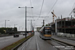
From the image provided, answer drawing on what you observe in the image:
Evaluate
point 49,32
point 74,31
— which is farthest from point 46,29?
point 74,31

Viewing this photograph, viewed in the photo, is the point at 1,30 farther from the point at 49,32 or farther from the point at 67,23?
the point at 49,32

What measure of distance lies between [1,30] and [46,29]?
107 meters

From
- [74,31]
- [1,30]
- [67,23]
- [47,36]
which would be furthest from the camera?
[1,30]

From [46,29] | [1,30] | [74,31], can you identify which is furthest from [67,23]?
[1,30]

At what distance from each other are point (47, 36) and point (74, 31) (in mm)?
47652

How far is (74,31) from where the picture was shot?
74.8 m

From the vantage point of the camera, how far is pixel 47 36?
31578mm

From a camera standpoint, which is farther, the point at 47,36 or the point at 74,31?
the point at 74,31

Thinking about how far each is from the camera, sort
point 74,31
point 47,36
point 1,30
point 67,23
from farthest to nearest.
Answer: point 1,30 → point 67,23 → point 74,31 → point 47,36

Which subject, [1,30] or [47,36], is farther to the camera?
[1,30]

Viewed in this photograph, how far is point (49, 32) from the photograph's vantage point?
31.6 meters

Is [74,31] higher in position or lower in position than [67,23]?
lower

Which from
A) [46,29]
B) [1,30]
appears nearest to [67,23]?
[46,29]

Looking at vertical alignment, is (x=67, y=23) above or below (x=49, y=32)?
above
